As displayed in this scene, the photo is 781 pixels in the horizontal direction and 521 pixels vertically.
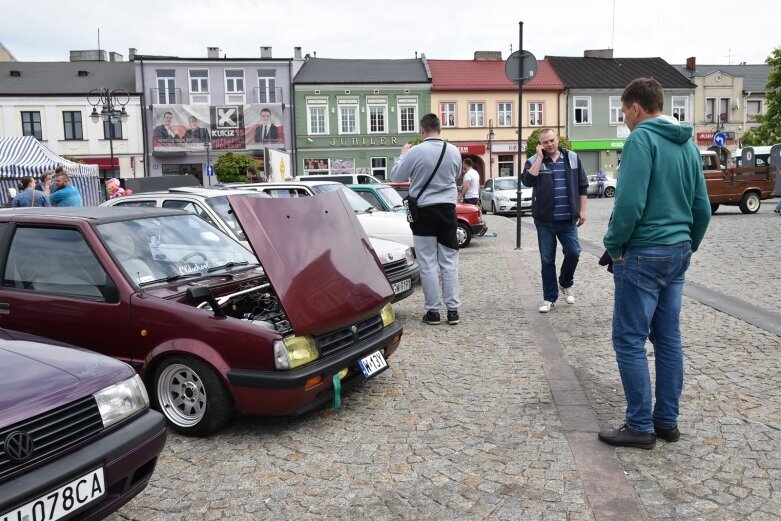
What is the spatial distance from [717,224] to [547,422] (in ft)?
53.0

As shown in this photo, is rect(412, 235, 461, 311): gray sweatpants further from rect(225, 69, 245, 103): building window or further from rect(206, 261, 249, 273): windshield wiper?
rect(225, 69, 245, 103): building window

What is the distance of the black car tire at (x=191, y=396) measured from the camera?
13.3ft

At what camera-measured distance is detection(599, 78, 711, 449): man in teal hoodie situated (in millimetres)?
3578

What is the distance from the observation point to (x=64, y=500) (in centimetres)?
259

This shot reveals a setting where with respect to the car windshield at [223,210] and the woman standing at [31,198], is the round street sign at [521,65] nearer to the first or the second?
the car windshield at [223,210]

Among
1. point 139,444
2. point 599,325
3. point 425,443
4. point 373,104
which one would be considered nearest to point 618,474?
point 425,443

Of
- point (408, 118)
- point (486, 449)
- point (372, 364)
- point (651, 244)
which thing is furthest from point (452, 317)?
point (408, 118)

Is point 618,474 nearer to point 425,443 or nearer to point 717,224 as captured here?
point 425,443

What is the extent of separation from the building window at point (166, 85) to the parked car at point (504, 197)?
25.6 m

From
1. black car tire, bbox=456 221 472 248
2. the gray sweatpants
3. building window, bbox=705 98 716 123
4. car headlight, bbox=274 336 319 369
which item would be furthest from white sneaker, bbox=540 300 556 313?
building window, bbox=705 98 716 123

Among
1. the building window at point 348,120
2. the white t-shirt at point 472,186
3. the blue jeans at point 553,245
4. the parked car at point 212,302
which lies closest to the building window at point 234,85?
the building window at point 348,120

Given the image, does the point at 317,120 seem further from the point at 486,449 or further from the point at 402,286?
the point at 486,449

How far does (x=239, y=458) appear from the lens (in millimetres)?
3889

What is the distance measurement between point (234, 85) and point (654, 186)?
4465 cm
